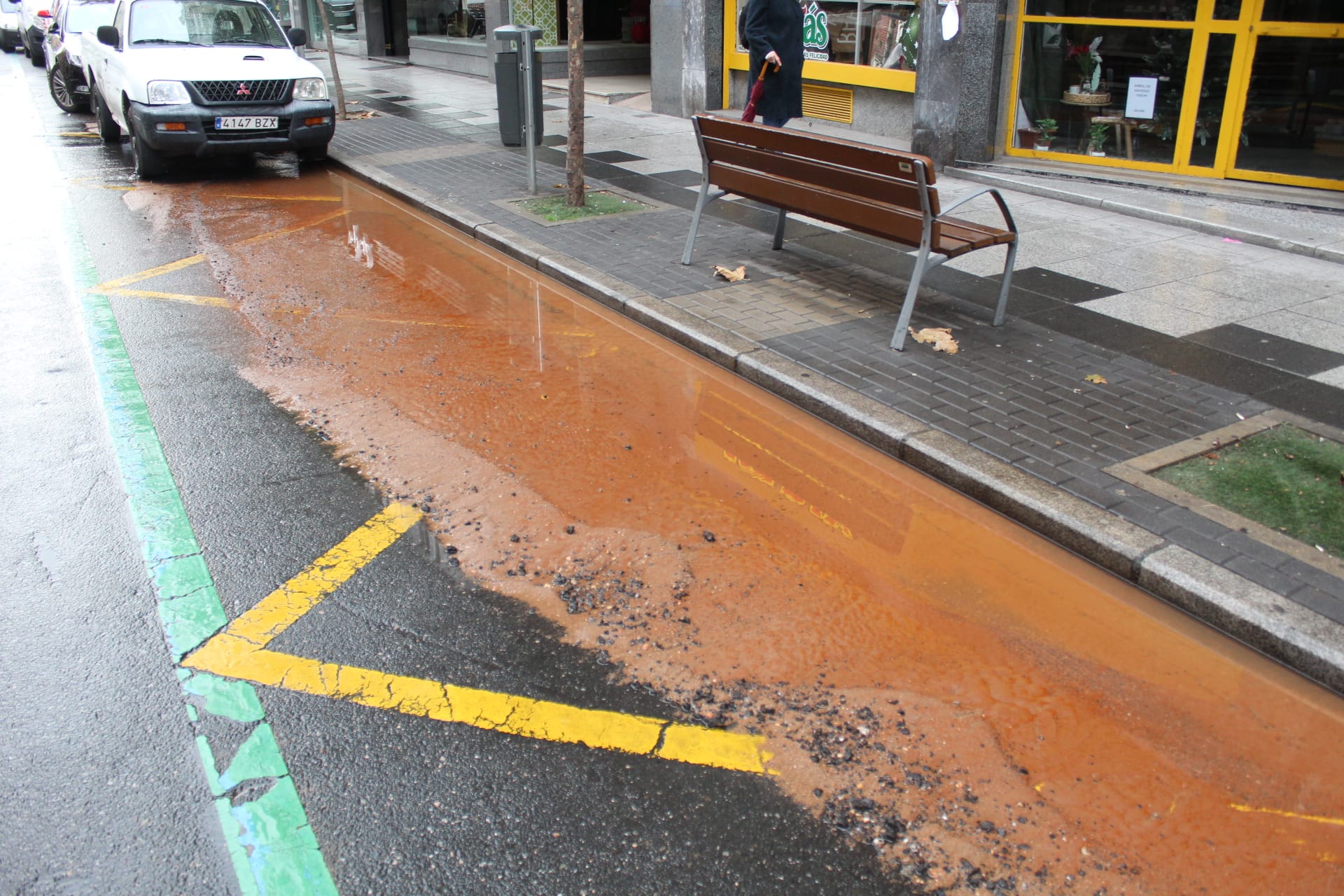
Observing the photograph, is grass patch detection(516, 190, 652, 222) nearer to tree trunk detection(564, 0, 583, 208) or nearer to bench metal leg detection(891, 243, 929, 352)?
tree trunk detection(564, 0, 583, 208)

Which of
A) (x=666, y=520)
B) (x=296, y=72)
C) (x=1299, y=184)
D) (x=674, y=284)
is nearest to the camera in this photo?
(x=666, y=520)

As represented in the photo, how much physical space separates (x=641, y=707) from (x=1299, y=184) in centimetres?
917

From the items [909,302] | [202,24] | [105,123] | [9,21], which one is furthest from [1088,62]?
[9,21]

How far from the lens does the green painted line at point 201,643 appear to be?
2.78 m

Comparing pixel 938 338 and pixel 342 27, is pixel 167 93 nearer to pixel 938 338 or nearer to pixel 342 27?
pixel 938 338

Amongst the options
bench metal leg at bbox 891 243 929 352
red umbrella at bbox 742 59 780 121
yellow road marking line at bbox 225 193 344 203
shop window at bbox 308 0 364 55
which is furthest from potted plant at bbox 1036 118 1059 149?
shop window at bbox 308 0 364 55

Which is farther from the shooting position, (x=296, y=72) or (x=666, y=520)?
(x=296, y=72)

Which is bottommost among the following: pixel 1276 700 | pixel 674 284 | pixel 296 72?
pixel 1276 700

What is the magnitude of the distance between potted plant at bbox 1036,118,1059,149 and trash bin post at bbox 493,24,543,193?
5.34 metres

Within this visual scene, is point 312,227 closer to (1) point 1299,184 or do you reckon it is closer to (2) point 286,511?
(2) point 286,511

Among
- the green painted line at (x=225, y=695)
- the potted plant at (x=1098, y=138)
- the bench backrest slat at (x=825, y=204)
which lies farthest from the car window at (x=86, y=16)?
the green painted line at (x=225, y=695)

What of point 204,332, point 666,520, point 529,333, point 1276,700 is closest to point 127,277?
point 204,332

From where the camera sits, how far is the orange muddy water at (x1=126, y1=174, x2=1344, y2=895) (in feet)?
9.68

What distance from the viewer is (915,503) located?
472 centimetres
